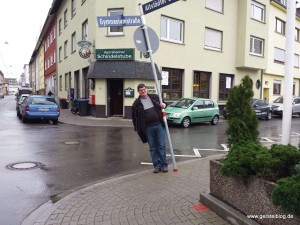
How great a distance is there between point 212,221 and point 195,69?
1765 centimetres

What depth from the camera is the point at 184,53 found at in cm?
1972

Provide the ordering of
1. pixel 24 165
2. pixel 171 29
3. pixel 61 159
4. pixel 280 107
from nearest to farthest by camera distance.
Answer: pixel 24 165 < pixel 61 159 < pixel 171 29 < pixel 280 107

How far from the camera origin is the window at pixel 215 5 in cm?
2112

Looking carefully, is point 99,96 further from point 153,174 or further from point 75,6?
point 153,174

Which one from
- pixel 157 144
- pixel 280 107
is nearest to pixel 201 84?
pixel 280 107

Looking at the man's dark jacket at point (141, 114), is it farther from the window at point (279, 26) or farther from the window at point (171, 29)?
the window at point (279, 26)

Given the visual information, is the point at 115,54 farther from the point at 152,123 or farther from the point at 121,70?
the point at 152,123

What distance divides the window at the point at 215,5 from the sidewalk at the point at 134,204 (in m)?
18.1

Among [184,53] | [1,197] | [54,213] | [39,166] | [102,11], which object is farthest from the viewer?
[184,53]

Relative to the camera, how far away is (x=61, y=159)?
732 centimetres

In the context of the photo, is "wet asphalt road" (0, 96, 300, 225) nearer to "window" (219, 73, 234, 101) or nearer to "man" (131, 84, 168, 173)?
"man" (131, 84, 168, 173)

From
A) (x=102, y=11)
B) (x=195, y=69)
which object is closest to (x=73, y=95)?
(x=102, y=11)

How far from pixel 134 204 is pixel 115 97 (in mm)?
14623

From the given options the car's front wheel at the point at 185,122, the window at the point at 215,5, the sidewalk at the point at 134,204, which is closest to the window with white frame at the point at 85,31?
the window at the point at 215,5
